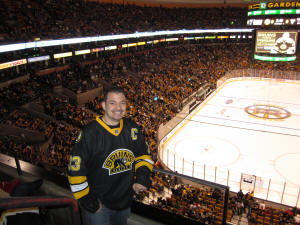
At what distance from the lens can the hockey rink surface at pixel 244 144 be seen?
10.4 metres

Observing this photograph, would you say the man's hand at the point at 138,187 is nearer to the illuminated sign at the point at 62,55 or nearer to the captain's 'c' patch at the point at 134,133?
the captain's 'c' patch at the point at 134,133

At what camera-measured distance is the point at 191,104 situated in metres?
19.6

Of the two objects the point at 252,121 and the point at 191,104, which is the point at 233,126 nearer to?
the point at 252,121

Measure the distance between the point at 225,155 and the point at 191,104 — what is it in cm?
722

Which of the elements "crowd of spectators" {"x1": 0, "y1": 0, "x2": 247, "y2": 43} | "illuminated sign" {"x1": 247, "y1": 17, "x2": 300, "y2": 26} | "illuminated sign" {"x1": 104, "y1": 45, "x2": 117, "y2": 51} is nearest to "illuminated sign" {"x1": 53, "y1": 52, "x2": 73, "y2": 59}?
"crowd of spectators" {"x1": 0, "y1": 0, "x2": 247, "y2": 43}

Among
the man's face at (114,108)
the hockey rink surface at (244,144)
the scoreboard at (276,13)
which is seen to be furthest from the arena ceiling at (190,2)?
the man's face at (114,108)

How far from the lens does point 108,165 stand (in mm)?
2080

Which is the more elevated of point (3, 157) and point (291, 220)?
point (3, 157)

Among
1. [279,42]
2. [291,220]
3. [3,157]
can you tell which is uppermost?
[279,42]

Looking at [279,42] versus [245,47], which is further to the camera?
[245,47]

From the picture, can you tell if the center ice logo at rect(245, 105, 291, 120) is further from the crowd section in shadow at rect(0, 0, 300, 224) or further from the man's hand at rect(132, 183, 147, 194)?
the man's hand at rect(132, 183, 147, 194)

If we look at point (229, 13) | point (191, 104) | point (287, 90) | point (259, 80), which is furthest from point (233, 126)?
point (229, 13)

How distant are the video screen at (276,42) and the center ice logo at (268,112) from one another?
4.50 metres

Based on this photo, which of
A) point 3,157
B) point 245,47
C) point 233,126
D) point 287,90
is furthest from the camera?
point 245,47
